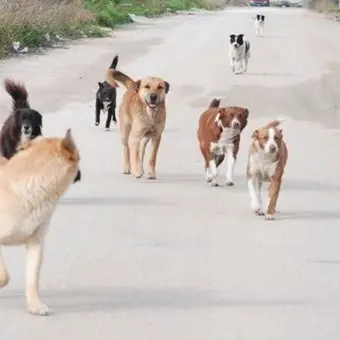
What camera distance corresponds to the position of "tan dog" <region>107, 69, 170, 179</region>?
1102cm

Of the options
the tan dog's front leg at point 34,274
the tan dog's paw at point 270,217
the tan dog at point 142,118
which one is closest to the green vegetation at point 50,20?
the tan dog at point 142,118

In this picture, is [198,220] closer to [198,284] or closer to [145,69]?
[198,284]

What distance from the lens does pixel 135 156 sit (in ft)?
36.4

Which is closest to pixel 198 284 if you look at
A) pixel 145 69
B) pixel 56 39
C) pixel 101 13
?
pixel 145 69

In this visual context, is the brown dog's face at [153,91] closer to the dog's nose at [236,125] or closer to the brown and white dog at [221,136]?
the brown and white dog at [221,136]

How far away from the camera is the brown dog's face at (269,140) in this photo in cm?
934

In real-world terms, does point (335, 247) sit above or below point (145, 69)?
above

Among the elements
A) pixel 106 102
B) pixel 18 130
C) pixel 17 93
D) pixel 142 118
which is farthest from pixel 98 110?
pixel 18 130

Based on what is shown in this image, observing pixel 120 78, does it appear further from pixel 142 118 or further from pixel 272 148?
pixel 272 148

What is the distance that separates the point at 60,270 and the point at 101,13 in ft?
117

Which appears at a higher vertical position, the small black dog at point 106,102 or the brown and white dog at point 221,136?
the brown and white dog at point 221,136

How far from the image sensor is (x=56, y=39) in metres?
31.5

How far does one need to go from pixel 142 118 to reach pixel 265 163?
80.9 inches

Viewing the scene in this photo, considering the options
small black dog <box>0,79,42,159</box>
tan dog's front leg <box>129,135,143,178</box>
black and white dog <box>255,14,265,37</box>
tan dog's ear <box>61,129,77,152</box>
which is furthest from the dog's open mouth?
black and white dog <box>255,14,265,37</box>
